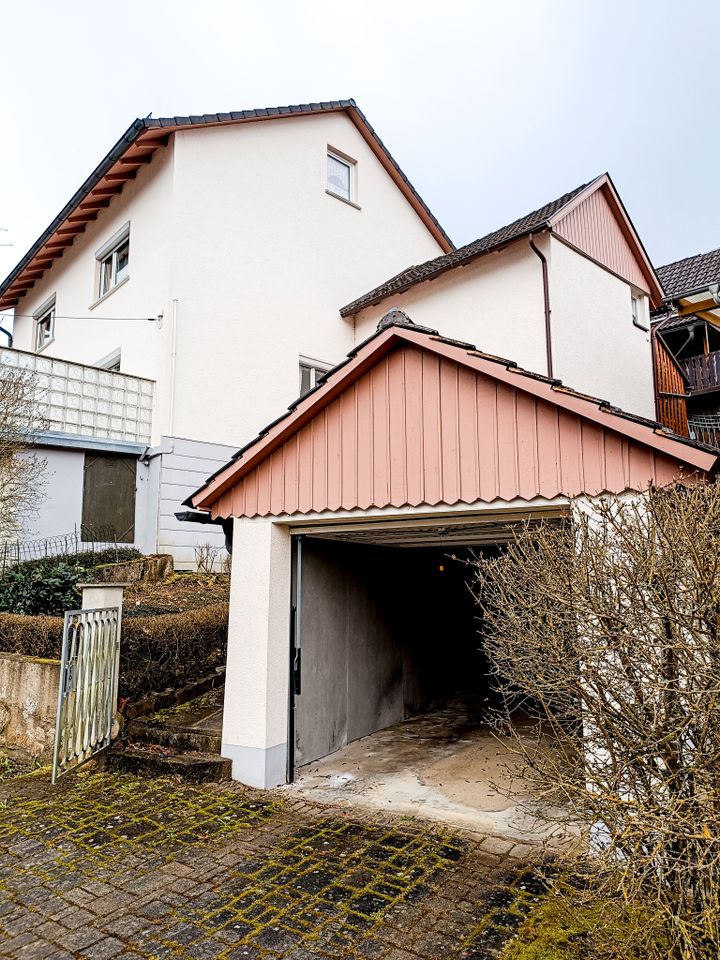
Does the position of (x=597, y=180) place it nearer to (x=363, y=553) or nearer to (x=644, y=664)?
(x=363, y=553)

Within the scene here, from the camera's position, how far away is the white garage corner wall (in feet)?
21.4

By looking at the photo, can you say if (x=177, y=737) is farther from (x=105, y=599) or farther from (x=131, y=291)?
(x=131, y=291)

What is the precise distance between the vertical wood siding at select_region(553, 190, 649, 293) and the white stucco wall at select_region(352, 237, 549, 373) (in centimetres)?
100

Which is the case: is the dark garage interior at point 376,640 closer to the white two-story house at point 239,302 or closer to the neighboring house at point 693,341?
the white two-story house at point 239,302

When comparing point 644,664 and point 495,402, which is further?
point 495,402

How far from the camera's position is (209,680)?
338 inches

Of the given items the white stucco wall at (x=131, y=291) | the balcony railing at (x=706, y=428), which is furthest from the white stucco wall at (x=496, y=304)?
the balcony railing at (x=706, y=428)

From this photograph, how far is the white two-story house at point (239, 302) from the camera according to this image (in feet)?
40.1

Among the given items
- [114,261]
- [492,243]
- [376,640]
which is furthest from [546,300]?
[114,261]

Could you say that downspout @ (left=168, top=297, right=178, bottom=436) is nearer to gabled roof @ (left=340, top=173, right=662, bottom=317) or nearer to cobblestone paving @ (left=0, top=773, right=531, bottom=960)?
gabled roof @ (left=340, top=173, right=662, bottom=317)

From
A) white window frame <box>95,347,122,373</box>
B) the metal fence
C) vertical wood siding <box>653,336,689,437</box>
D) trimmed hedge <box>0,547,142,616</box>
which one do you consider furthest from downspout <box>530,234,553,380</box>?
white window frame <box>95,347,122,373</box>

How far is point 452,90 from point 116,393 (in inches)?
836

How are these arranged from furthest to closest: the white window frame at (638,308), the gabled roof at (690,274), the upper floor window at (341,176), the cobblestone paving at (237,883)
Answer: the gabled roof at (690,274) → the upper floor window at (341,176) → the white window frame at (638,308) → the cobblestone paving at (237,883)

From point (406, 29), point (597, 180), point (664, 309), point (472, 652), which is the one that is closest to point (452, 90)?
point (406, 29)
